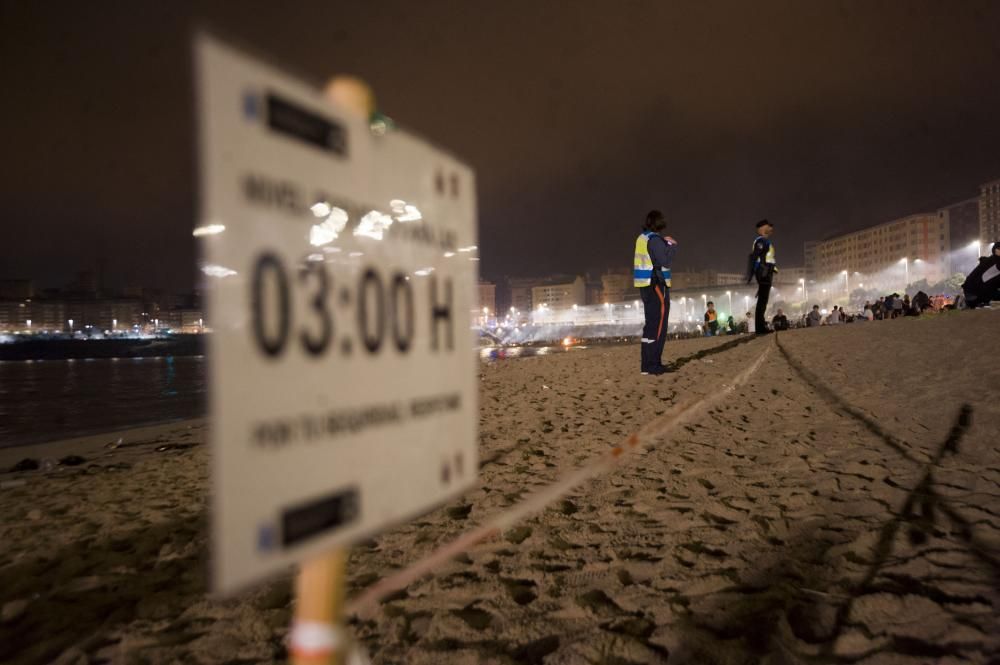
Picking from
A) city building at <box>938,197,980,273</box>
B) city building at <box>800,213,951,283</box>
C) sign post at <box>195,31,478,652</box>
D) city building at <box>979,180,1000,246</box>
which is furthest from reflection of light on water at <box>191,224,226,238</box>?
city building at <box>938,197,980,273</box>

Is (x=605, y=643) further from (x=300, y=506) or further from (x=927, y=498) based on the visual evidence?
(x=927, y=498)

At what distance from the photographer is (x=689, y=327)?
66.4 m

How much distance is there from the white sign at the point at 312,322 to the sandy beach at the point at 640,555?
1.68 m

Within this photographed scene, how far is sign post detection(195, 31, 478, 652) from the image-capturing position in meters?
1.01

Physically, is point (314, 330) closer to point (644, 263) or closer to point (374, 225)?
point (374, 225)

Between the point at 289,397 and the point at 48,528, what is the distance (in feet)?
17.3

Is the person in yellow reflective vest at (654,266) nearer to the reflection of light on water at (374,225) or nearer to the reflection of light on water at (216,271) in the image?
the reflection of light on water at (374,225)

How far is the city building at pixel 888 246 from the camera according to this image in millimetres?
118938

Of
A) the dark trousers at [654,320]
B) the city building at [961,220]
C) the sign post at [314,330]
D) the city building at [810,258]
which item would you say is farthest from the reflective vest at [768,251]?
the city building at [810,258]

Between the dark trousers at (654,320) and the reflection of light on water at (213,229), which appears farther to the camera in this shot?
the dark trousers at (654,320)

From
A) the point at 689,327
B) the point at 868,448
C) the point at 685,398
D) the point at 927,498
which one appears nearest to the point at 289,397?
the point at 927,498

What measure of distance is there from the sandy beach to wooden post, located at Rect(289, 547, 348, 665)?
4.91 ft

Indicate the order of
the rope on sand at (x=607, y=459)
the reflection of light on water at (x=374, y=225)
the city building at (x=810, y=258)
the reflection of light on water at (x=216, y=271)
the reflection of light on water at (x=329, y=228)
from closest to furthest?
the reflection of light on water at (x=216, y=271)
the reflection of light on water at (x=329, y=228)
the reflection of light on water at (x=374, y=225)
the rope on sand at (x=607, y=459)
the city building at (x=810, y=258)

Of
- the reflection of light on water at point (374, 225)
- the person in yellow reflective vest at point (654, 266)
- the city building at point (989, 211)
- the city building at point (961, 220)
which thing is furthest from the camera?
the city building at point (961, 220)
